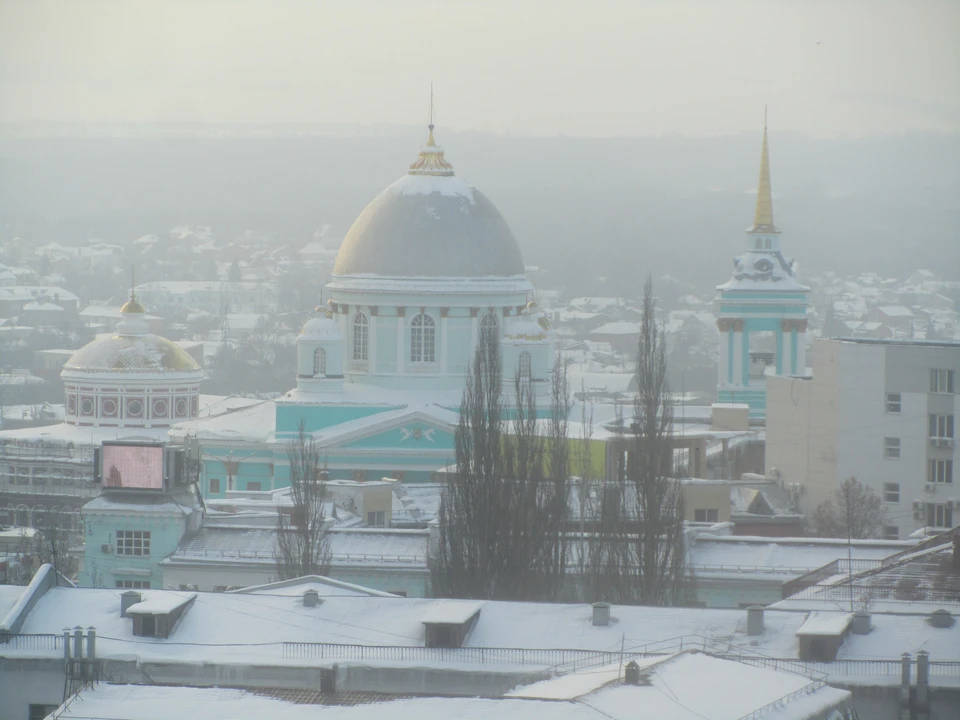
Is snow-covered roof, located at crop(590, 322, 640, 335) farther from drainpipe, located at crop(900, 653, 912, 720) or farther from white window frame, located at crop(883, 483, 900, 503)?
drainpipe, located at crop(900, 653, 912, 720)

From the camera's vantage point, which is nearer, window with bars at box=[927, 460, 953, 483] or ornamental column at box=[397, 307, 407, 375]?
window with bars at box=[927, 460, 953, 483]

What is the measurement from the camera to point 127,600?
3200 centimetres

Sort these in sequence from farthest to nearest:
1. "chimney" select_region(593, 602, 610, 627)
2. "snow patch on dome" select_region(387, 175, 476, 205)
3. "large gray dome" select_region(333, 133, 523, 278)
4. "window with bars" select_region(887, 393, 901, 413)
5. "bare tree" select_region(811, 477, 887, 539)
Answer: "snow patch on dome" select_region(387, 175, 476, 205) → "large gray dome" select_region(333, 133, 523, 278) → "window with bars" select_region(887, 393, 901, 413) → "bare tree" select_region(811, 477, 887, 539) → "chimney" select_region(593, 602, 610, 627)

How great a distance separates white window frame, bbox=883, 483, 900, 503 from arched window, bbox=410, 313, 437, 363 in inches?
490

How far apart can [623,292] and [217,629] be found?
457 ft

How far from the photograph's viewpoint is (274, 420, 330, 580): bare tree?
43225mm


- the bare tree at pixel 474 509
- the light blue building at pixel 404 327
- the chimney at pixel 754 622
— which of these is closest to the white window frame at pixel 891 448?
the light blue building at pixel 404 327

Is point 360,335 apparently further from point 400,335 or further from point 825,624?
point 825,624

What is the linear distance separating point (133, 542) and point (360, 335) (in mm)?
23474

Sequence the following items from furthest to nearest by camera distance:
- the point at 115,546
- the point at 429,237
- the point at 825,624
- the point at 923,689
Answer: the point at 429,237 → the point at 115,546 → the point at 825,624 → the point at 923,689

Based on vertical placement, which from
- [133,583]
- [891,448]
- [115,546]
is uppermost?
[891,448]

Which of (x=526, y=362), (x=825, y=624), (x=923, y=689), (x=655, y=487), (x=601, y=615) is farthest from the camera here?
(x=526, y=362)

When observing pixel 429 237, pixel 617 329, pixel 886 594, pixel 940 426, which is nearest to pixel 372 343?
pixel 429 237

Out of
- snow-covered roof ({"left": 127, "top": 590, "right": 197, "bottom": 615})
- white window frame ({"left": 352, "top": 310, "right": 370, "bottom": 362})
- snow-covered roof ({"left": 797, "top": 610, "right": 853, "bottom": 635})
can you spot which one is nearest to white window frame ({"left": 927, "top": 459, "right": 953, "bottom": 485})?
white window frame ({"left": 352, "top": 310, "right": 370, "bottom": 362})
